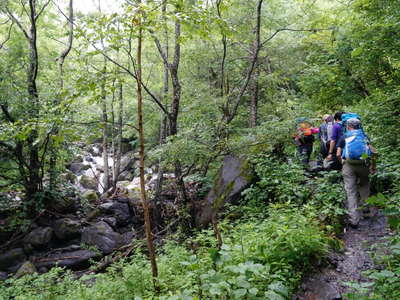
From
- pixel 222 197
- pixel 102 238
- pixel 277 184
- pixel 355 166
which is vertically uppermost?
pixel 355 166

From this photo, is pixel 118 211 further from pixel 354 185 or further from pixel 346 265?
pixel 346 265

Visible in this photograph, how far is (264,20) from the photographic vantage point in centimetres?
978

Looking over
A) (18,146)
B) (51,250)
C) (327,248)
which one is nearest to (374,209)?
(327,248)

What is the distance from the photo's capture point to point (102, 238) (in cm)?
959

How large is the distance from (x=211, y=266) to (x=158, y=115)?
1070 centimetres

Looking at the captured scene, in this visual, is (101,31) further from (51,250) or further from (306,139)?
(51,250)

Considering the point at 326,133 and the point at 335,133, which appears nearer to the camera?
the point at 335,133

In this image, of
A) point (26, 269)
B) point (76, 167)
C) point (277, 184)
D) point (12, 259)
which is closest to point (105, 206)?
point (12, 259)

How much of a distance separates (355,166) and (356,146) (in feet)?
1.36

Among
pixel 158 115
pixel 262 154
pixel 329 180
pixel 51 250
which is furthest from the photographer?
pixel 158 115


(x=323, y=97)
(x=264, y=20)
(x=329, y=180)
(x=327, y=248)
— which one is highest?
(x=264, y=20)

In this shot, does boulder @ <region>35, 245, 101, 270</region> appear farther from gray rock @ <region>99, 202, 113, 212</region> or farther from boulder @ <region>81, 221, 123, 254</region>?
gray rock @ <region>99, 202, 113, 212</region>

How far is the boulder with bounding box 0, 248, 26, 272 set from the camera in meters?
8.71

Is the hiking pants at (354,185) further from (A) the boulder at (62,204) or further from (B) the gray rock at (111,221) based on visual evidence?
(A) the boulder at (62,204)
